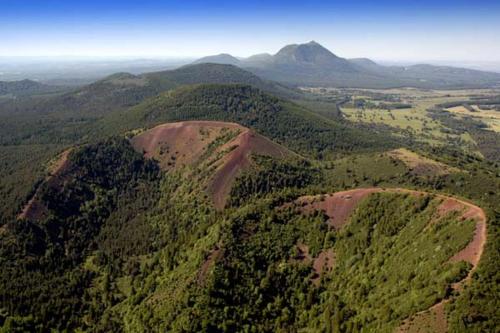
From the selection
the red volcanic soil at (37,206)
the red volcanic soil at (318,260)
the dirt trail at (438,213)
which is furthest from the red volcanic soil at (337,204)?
the red volcanic soil at (37,206)

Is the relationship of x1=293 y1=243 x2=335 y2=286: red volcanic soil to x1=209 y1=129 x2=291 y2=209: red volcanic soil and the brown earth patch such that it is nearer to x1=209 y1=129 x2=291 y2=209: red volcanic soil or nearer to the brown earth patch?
x1=209 y1=129 x2=291 y2=209: red volcanic soil

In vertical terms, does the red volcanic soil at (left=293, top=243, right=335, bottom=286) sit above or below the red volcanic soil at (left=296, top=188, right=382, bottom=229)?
below

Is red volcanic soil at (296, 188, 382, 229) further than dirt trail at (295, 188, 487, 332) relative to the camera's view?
Yes

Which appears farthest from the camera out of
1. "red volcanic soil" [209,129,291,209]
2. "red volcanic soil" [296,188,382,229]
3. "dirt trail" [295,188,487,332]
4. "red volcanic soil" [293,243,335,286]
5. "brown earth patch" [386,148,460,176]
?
"red volcanic soil" [209,129,291,209]

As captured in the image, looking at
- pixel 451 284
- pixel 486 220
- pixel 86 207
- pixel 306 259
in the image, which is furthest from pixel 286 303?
pixel 86 207


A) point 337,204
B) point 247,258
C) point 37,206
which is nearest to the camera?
point 247,258

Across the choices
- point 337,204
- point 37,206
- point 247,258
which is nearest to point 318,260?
point 247,258

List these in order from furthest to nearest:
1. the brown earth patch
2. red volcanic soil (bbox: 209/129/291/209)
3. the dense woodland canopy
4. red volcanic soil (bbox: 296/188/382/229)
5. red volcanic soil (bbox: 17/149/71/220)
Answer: red volcanic soil (bbox: 209/129/291/209), the brown earth patch, red volcanic soil (bbox: 17/149/71/220), red volcanic soil (bbox: 296/188/382/229), the dense woodland canopy

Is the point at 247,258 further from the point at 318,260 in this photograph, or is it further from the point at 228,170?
the point at 228,170

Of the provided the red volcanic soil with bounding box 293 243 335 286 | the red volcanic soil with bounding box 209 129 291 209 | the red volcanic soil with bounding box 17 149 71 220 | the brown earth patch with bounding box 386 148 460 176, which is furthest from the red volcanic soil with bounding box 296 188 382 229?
the red volcanic soil with bounding box 17 149 71 220

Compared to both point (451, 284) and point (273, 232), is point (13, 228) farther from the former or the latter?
point (451, 284)
